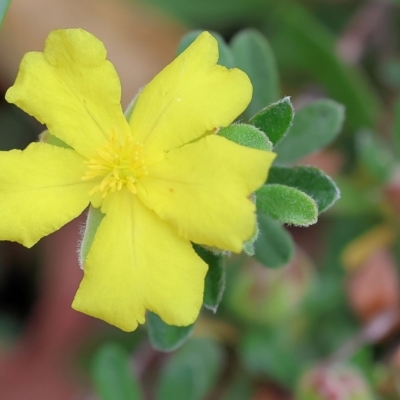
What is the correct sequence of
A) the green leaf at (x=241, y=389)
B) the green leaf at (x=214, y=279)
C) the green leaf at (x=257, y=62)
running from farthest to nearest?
the green leaf at (x=241, y=389) < the green leaf at (x=257, y=62) < the green leaf at (x=214, y=279)

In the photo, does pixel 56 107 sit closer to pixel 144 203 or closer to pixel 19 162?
pixel 19 162

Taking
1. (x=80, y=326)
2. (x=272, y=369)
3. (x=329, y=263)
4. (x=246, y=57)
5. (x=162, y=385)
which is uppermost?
(x=246, y=57)

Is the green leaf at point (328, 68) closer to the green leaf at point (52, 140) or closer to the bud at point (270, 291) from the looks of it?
the bud at point (270, 291)

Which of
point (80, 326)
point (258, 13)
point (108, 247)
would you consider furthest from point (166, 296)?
point (258, 13)

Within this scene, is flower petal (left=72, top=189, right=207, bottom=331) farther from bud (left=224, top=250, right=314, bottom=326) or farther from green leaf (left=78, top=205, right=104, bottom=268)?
bud (left=224, top=250, right=314, bottom=326)

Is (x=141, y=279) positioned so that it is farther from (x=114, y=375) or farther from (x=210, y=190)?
(x=114, y=375)

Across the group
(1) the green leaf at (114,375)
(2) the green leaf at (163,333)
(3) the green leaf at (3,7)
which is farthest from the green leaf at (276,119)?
(1) the green leaf at (114,375)
